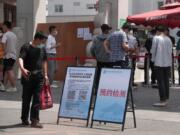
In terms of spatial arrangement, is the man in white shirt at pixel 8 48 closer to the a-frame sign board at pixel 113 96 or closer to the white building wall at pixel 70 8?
the a-frame sign board at pixel 113 96

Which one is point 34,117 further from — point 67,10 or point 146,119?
point 67,10

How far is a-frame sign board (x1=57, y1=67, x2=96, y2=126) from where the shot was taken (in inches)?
407

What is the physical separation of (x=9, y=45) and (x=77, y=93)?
574cm

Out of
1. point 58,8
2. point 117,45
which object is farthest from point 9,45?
point 58,8

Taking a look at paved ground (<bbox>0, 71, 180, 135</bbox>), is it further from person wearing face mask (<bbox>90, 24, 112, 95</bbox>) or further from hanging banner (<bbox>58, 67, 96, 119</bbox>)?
person wearing face mask (<bbox>90, 24, 112, 95</bbox>)

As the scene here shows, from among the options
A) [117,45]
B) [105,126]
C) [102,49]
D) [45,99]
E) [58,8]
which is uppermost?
[58,8]

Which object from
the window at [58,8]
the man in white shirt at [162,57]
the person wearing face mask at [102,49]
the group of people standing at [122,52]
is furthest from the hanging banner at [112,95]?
the window at [58,8]

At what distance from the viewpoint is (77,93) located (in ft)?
34.3

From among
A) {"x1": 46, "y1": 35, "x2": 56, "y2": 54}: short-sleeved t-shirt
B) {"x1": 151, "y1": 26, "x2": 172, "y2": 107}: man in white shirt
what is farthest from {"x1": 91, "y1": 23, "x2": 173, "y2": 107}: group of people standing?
{"x1": 46, "y1": 35, "x2": 56, "y2": 54}: short-sleeved t-shirt

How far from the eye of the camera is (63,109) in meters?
10.6

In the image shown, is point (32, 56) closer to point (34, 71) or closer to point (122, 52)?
point (34, 71)

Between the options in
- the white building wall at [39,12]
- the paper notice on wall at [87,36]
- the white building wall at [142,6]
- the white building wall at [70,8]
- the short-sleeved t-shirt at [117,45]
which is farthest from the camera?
the white building wall at [70,8]

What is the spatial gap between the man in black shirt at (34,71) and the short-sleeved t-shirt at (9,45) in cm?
539

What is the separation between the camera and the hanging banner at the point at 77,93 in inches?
407
